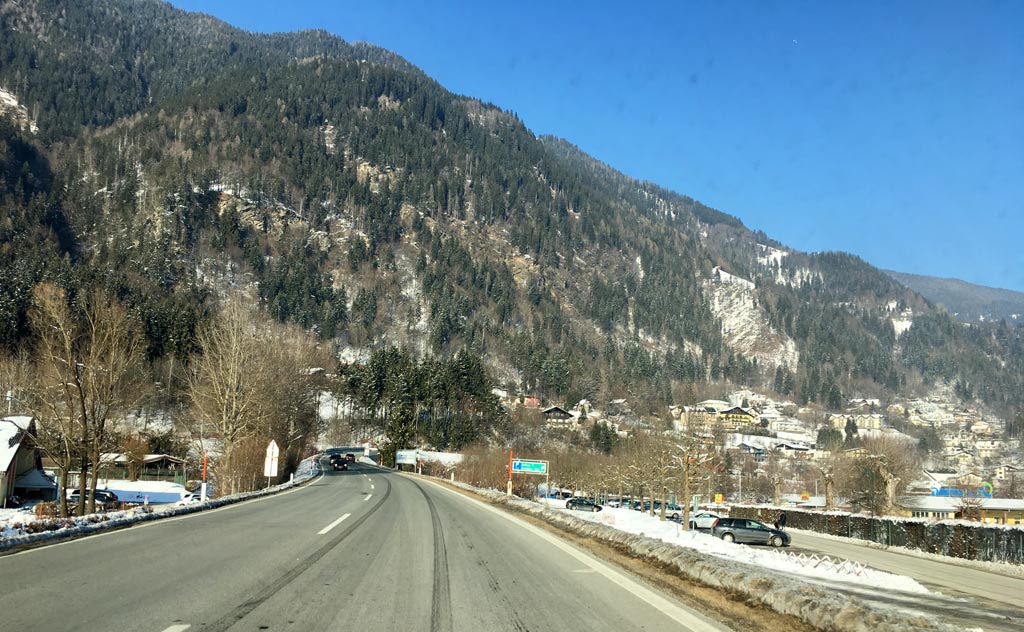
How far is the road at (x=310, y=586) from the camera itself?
23.1 ft

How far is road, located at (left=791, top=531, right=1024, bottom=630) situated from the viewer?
12.7 m

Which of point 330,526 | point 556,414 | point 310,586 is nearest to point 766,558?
point 330,526

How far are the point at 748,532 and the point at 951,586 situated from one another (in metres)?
17.4

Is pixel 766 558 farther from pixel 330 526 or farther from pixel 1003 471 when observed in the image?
pixel 1003 471

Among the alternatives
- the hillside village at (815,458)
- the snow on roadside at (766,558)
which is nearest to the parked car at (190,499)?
the snow on roadside at (766,558)

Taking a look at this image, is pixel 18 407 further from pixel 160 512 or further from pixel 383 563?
pixel 383 563

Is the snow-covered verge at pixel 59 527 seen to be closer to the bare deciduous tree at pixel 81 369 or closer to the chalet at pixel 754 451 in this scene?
the bare deciduous tree at pixel 81 369

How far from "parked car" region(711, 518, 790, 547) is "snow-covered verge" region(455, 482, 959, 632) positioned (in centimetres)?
1409

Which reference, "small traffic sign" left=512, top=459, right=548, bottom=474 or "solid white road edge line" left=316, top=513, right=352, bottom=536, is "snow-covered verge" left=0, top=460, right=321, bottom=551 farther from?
"small traffic sign" left=512, top=459, right=548, bottom=474

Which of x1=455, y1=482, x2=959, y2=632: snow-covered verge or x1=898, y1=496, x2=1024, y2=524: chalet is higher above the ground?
x1=455, y1=482, x2=959, y2=632: snow-covered verge

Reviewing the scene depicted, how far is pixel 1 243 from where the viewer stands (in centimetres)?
13688

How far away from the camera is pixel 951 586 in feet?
71.2

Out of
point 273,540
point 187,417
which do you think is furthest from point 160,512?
point 187,417

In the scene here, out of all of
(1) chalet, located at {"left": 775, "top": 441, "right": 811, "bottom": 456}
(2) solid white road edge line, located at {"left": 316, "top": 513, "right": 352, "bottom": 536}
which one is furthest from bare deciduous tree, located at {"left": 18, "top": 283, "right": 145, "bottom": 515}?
(1) chalet, located at {"left": 775, "top": 441, "right": 811, "bottom": 456}
